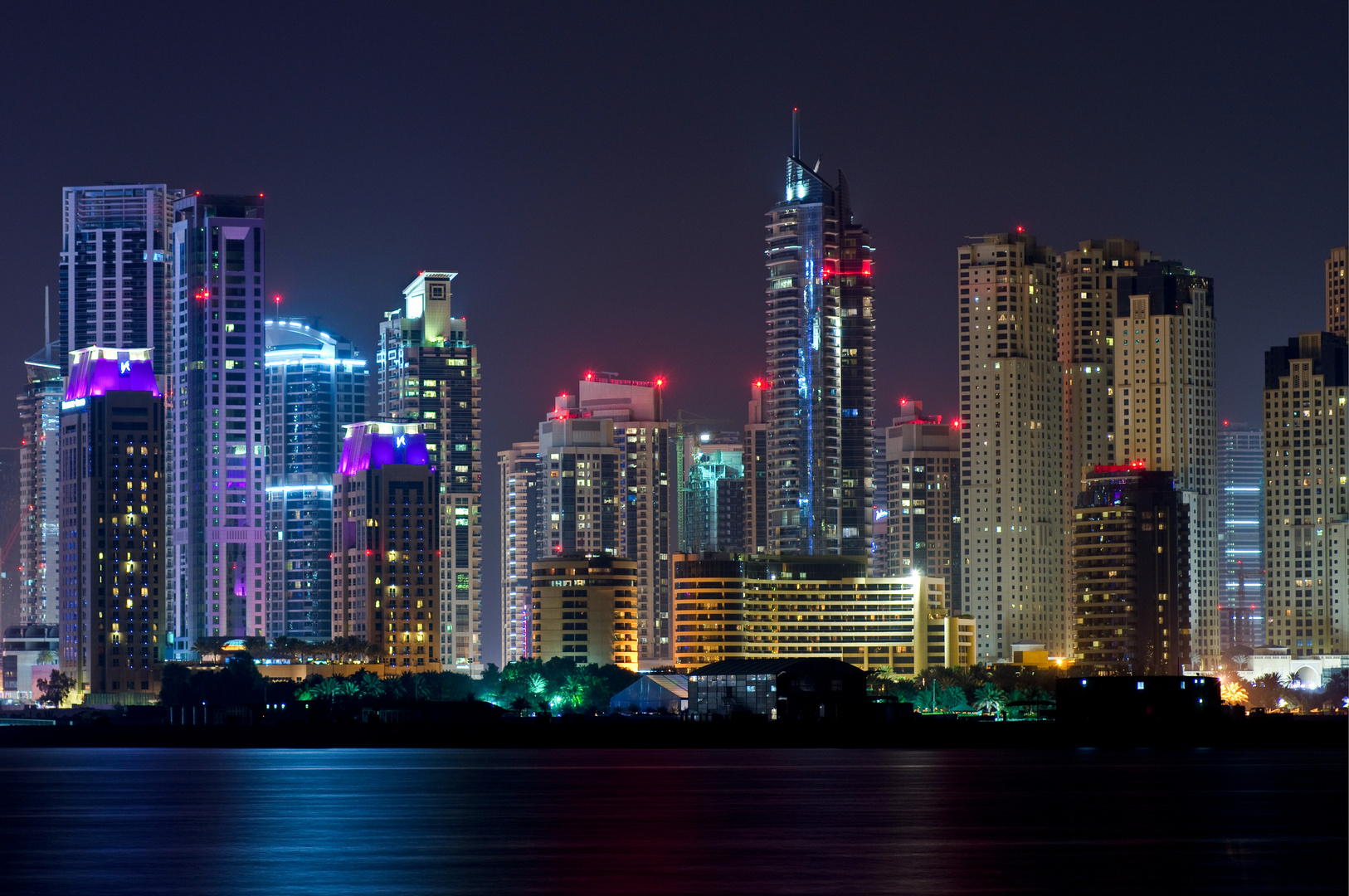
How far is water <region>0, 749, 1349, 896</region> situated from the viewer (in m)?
69.1

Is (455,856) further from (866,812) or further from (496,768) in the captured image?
(496,768)

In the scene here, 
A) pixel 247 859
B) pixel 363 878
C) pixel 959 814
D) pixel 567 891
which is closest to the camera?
pixel 567 891

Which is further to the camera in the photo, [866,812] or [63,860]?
[866,812]

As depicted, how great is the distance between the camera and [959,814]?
322ft

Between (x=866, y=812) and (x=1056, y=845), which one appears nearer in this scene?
(x=1056, y=845)

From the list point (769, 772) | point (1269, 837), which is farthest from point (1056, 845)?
point (769, 772)

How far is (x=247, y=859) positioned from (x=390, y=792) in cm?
4368

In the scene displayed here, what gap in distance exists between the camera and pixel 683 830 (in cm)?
8825

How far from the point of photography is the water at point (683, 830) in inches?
2721

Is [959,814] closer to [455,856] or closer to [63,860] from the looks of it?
[455,856]

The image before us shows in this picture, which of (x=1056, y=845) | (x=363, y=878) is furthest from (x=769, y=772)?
(x=363, y=878)

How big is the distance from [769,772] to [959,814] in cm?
4661

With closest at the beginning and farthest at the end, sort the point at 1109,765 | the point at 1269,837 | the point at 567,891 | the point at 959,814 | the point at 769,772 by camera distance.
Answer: the point at 567,891 < the point at 1269,837 < the point at 959,814 < the point at 769,772 < the point at 1109,765

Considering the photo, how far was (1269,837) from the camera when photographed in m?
86.1
